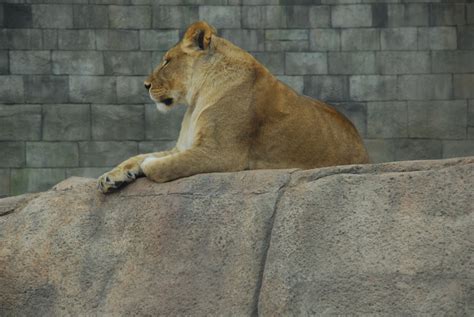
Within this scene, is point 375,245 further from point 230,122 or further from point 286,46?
point 286,46

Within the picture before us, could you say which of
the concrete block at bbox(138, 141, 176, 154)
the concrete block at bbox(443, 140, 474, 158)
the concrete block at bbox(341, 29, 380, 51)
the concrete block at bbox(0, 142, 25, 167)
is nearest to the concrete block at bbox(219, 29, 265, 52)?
the concrete block at bbox(341, 29, 380, 51)

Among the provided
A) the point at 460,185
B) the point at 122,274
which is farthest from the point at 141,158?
the point at 460,185

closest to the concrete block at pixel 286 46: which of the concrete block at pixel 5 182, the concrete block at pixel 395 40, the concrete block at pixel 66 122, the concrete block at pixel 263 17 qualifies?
the concrete block at pixel 263 17

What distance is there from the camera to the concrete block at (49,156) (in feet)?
61.0

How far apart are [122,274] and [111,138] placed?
10.5m

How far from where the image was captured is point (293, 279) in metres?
7.65

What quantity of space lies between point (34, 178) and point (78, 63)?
5.19 ft

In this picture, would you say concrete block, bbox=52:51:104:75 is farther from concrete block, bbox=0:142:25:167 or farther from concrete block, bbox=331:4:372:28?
concrete block, bbox=331:4:372:28

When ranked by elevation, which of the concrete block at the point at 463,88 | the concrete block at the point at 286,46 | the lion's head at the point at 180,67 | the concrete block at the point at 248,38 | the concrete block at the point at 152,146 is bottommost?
the concrete block at the point at 152,146

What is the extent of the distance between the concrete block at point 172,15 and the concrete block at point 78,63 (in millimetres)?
872

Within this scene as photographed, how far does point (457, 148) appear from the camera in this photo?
61.8 ft

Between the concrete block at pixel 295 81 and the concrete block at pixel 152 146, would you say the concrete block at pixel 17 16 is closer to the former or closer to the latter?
the concrete block at pixel 152 146

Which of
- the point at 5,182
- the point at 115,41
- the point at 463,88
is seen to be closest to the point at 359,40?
the point at 463,88

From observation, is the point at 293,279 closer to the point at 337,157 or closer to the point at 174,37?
Result: the point at 337,157
